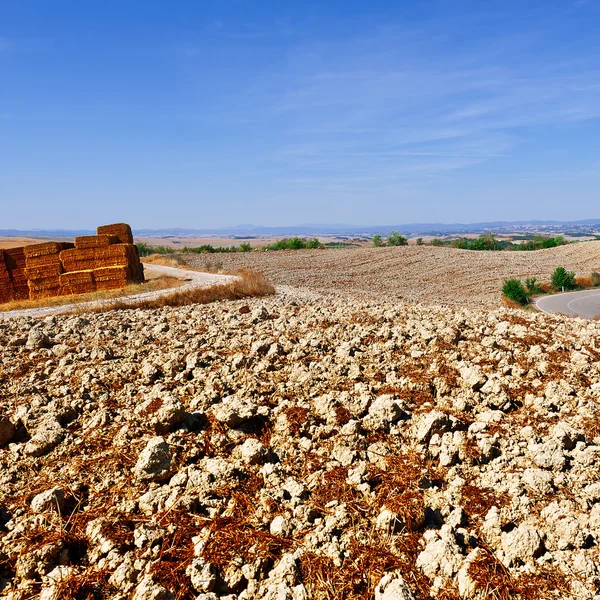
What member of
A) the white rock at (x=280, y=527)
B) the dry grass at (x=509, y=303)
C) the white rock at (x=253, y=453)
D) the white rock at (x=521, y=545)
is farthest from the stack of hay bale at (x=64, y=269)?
the dry grass at (x=509, y=303)

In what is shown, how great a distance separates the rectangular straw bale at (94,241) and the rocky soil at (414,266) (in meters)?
13.0

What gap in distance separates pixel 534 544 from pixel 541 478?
22.3 inches

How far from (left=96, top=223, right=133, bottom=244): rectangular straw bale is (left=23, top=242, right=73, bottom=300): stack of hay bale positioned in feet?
9.47

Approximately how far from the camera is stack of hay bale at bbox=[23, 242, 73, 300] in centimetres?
1823

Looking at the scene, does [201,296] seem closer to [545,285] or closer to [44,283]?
[44,283]

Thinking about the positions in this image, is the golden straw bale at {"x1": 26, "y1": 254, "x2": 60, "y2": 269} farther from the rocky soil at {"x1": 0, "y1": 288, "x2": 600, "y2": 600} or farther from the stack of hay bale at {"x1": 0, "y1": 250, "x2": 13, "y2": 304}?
the rocky soil at {"x1": 0, "y1": 288, "x2": 600, "y2": 600}

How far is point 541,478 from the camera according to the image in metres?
3.01

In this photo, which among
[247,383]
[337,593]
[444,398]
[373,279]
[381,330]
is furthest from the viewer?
[373,279]

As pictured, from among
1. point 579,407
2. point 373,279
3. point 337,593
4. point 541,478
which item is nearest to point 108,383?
point 337,593

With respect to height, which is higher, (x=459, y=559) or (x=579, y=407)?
(x=579, y=407)

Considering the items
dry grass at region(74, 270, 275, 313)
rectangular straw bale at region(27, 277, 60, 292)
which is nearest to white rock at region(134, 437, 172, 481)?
dry grass at region(74, 270, 275, 313)

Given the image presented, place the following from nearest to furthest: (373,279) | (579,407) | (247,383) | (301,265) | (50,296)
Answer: (579,407) < (247,383) < (50,296) < (373,279) < (301,265)

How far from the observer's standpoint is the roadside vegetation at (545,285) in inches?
1244

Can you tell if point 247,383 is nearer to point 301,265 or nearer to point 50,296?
point 50,296
